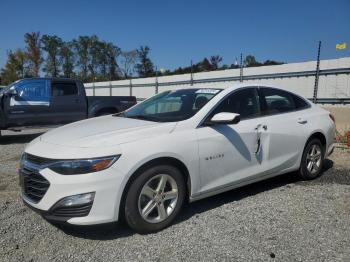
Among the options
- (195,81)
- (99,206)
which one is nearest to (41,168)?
(99,206)

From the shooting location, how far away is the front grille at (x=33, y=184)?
3444mm

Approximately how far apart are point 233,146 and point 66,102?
782 cm

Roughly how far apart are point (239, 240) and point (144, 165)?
1.21 metres

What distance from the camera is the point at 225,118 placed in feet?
13.5

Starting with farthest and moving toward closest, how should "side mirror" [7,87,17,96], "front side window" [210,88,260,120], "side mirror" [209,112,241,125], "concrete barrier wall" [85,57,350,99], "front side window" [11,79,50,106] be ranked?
"front side window" [11,79,50,106], "side mirror" [7,87,17,96], "concrete barrier wall" [85,57,350,99], "front side window" [210,88,260,120], "side mirror" [209,112,241,125]

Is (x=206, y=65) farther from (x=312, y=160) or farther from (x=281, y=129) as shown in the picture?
(x=281, y=129)

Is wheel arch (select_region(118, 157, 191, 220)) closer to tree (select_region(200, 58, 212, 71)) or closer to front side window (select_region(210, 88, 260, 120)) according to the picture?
front side window (select_region(210, 88, 260, 120))

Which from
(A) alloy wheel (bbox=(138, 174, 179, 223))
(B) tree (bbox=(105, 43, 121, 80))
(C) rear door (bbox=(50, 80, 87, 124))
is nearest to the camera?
(A) alloy wheel (bbox=(138, 174, 179, 223))

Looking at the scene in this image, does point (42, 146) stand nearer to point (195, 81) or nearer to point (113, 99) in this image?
point (113, 99)

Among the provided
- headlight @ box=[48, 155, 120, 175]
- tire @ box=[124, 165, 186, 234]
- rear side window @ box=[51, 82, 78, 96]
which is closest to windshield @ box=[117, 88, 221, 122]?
tire @ box=[124, 165, 186, 234]

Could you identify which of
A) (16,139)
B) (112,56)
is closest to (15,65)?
(112,56)

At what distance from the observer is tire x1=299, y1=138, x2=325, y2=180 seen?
559 centimetres

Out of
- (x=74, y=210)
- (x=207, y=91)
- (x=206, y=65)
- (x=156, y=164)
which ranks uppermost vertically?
(x=206, y=65)

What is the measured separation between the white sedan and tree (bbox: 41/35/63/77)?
60961 millimetres
